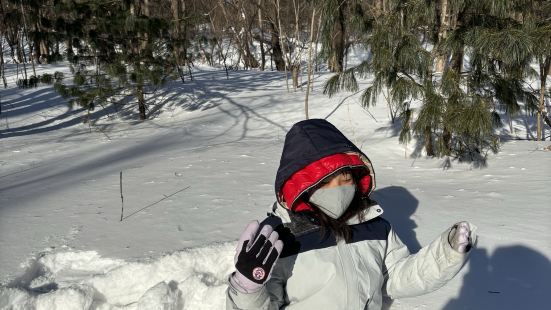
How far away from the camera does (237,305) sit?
1436 mm

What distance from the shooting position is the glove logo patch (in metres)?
1.34

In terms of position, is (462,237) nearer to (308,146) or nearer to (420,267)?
(420,267)

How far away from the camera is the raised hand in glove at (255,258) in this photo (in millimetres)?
1343

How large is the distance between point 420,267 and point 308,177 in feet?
1.61

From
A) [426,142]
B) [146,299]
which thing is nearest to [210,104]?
[426,142]

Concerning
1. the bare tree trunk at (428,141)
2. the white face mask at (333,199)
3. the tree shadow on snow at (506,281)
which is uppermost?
the white face mask at (333,199)

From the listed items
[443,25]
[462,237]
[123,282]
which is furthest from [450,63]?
[123,282]

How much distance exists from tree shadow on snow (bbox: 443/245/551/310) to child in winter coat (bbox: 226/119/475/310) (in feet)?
1.67

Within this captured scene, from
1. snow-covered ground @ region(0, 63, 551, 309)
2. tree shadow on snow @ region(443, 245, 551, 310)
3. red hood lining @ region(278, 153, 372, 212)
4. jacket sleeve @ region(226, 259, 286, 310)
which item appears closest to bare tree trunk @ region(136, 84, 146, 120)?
snow-covered ground @ region(0, 63, 551, 309)

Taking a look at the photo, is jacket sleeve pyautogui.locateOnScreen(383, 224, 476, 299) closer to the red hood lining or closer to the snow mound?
the red hood lining

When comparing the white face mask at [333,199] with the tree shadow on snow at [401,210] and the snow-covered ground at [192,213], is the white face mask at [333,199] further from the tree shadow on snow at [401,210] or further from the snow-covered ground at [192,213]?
the tree shadow on snow at [401,210]

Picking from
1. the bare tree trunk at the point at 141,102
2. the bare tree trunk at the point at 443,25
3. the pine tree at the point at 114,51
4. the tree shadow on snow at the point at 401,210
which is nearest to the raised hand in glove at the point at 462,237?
the tree shadow on snow at the point at 401,210

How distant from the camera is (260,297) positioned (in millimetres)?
1430

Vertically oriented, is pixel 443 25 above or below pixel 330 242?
above
